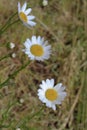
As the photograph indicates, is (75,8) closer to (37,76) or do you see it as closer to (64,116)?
(37,76)

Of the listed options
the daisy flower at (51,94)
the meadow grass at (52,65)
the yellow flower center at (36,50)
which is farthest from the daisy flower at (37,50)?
the meadow grass at (52,65)

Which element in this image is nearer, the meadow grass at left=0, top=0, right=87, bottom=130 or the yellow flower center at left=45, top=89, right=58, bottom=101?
the yellow flower center at left=45, top=89, right=58, bottom=101

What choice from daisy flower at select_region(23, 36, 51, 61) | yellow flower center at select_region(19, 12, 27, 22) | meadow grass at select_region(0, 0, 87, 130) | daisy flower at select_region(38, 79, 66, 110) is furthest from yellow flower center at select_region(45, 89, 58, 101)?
meadow grass at select_region(0, 0, 87, 130)

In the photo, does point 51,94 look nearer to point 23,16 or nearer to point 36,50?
point 36,50

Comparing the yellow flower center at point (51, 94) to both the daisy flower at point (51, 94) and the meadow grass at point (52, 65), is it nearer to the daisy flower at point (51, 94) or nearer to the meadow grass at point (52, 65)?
the daisy flower at point (51, 94)

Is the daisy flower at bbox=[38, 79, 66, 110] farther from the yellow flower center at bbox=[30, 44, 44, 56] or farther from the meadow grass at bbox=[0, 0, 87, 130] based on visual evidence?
the meadow grass at bbox=[0, 0, 87, 130]

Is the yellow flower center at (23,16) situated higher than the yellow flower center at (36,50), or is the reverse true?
the yellow flower center at (23,16)

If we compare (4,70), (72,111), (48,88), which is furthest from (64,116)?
(48,88)
